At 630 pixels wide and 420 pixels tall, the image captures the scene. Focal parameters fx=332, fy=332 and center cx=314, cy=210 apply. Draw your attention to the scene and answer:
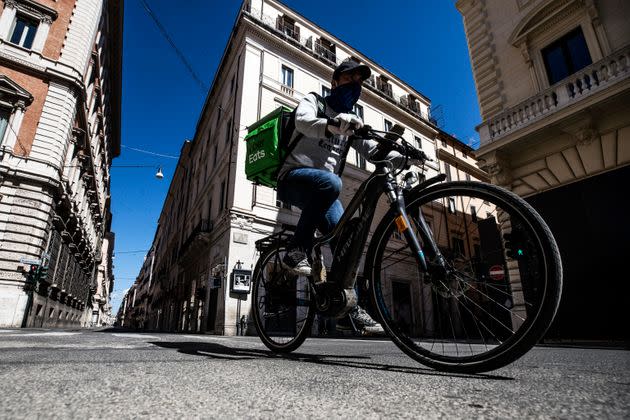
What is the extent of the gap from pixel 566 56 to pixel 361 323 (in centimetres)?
1188

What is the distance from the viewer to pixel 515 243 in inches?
60.5

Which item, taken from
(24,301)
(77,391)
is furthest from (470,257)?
(24,301)

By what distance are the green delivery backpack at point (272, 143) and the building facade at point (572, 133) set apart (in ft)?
28.6

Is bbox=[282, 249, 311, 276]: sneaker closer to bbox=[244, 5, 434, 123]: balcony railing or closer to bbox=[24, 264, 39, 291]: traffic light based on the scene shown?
bbox=[24, 264, 39, 291]: traffic light

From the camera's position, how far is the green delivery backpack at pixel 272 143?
256 cm

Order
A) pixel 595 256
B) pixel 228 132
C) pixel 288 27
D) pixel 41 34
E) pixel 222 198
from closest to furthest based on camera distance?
pixel 595 256 < pixel 41 34 < pixel 222 198 < pixel 228 132 < pixel 288 27

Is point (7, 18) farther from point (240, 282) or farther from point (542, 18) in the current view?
point (542, 18)

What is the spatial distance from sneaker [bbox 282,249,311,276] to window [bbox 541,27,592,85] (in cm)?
1125

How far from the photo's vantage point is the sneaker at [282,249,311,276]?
232cm

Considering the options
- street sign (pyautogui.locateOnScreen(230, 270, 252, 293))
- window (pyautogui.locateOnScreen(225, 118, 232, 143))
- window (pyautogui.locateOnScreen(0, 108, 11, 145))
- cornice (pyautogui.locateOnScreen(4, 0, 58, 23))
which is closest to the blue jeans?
street sign (pyautogui.locateOnScreen(230, 270, 252, 293))

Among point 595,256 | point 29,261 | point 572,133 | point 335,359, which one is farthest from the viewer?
point 29,261

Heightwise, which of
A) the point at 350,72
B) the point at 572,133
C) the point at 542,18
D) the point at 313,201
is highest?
the point at 542,18

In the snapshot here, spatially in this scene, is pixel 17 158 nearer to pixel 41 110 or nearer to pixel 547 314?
pixel 41 110

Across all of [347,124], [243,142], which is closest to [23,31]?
[243,142]
